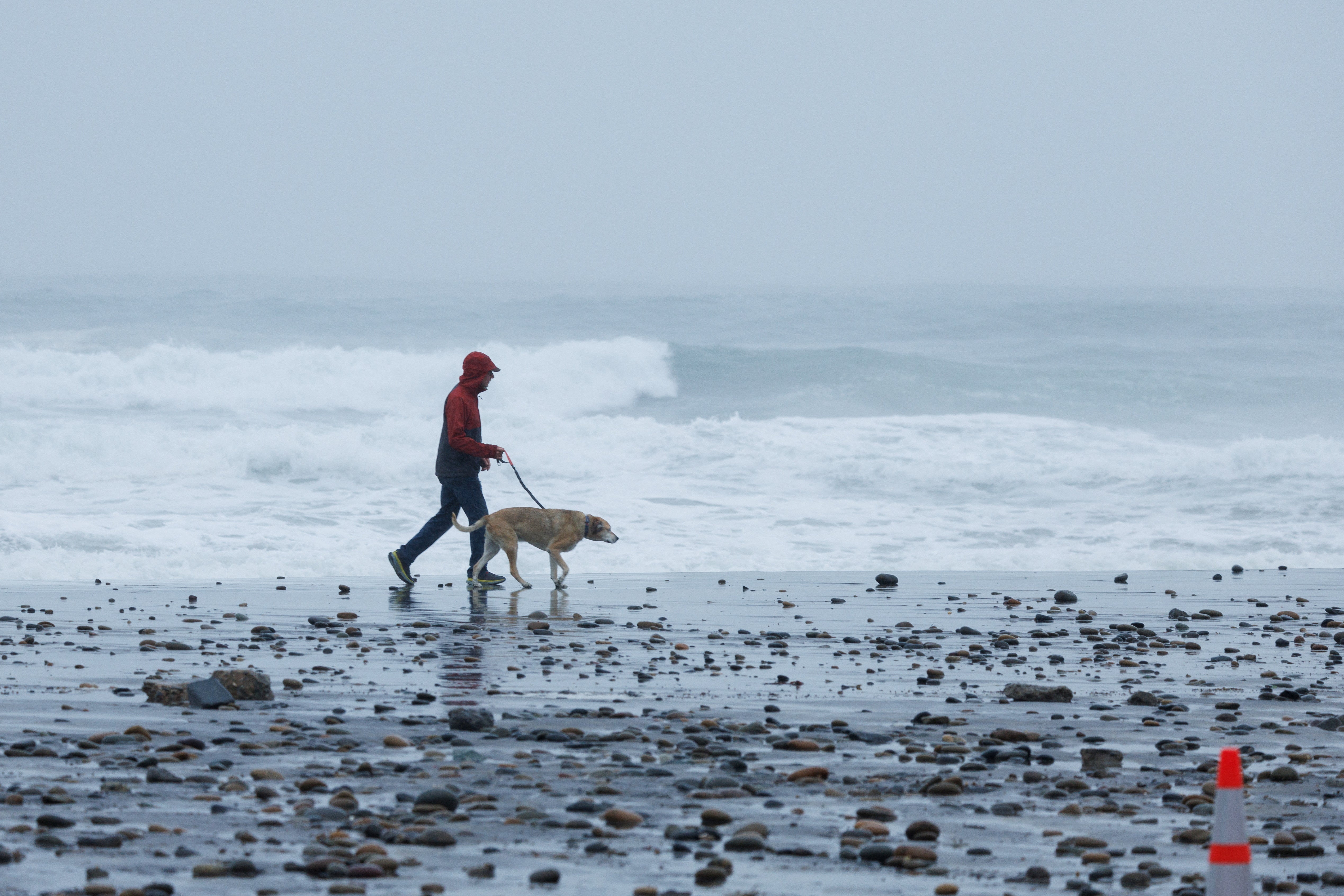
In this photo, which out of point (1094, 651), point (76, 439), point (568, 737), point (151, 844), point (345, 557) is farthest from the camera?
point (76, 439)

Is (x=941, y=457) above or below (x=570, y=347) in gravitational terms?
below

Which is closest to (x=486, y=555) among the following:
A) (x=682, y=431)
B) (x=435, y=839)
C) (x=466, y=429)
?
(x=466, y=429)

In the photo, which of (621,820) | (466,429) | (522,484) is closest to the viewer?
(621,820)

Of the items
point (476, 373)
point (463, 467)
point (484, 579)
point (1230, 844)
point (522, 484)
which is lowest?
point (484, 579)

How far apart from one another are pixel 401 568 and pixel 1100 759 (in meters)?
8.79

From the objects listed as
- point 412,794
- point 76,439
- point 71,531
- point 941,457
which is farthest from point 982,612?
point 76,439

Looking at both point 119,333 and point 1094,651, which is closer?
point 1094,651

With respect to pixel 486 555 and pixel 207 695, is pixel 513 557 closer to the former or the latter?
pixel 486 555

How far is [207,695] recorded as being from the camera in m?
7.42

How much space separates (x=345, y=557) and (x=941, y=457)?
11.4 m

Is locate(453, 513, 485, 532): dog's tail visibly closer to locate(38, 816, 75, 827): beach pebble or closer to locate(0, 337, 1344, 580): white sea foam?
locate(0, 337, 1344, 580): white sea foam

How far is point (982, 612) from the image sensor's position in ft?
41.3

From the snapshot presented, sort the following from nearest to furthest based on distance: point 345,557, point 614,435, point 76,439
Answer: point 345,557, point 76,439, point 614,435

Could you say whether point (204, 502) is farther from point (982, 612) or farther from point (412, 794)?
point (412, 794)
